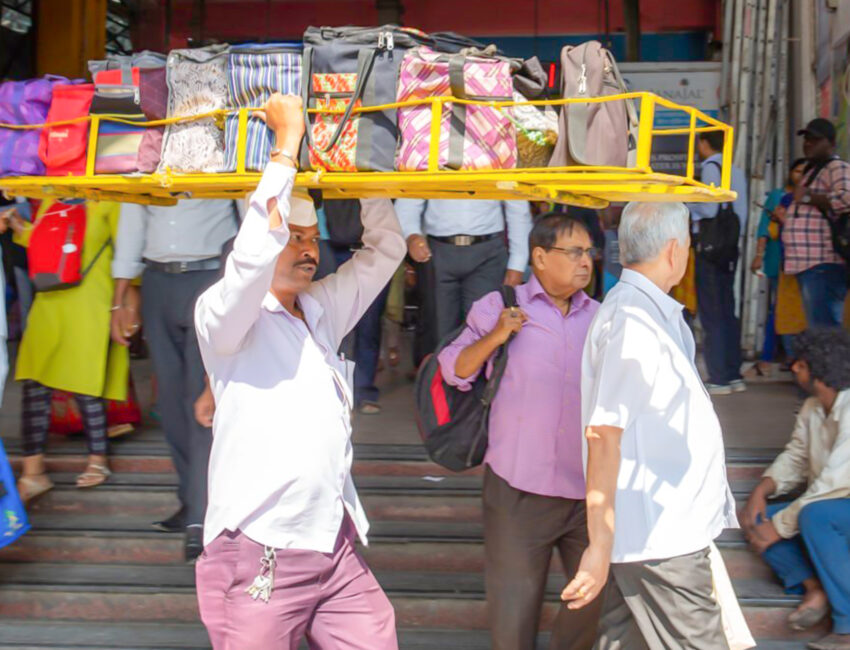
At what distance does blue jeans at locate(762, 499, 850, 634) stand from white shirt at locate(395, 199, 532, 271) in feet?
6.09

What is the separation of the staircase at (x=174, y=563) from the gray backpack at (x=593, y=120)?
260cm

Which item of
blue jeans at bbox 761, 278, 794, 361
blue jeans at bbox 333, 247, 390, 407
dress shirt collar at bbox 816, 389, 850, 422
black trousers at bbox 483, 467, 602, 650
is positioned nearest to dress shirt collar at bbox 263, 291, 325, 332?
black trousers at bbox 483, 467, 602, 650

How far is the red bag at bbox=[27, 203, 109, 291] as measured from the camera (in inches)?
214

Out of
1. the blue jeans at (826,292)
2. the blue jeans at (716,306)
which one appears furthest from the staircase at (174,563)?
the blue jeans at (716,306)

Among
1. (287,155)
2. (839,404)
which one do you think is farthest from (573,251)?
(839,404)

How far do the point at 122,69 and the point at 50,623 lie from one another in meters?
2.83

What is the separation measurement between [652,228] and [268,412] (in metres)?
1.19

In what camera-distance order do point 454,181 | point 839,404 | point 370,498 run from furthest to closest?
point 370,498 < point 839,404 < point 454,181

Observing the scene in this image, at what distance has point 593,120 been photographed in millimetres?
2596

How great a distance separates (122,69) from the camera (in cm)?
308

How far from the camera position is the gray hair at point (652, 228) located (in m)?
3.03

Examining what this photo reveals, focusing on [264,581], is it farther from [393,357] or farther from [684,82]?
[684,82]

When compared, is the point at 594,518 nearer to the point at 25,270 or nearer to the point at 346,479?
the point at 346,479

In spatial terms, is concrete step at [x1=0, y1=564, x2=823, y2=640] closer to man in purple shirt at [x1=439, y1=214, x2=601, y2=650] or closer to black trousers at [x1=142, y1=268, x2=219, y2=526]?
black trousers at [x1=142, y1=268, x2=219, y2=526]
